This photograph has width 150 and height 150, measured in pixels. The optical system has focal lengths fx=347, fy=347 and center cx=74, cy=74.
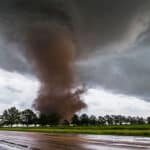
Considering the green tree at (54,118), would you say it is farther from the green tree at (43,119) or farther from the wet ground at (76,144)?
the wet ground at (76,144)

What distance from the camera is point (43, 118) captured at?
171875 mm

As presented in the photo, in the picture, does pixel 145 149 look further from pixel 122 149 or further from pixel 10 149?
pixel 10 149

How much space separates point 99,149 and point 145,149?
2672mm

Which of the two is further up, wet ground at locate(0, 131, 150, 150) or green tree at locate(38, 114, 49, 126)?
green tree at locate(38, 114, 49, 126)

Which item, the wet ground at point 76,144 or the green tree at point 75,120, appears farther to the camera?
the green tree at point 75,120

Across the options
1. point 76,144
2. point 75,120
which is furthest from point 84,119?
point 76,144

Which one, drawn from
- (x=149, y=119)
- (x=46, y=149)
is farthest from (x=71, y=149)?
(x=149, y=119)

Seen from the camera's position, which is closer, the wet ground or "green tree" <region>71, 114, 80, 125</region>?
the wet ground

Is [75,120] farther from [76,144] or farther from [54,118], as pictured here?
[76,144]

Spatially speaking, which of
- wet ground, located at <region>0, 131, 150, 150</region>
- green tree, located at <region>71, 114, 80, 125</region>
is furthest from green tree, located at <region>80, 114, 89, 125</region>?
wet ground, located at <region>0, 131, 150, 150</region>

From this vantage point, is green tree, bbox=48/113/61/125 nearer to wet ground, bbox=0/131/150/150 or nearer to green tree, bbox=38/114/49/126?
green tree, bbox=38/114/49/126

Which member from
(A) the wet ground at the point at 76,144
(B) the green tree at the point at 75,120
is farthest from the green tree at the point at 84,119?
(A) the wet ground at the point at 76,144

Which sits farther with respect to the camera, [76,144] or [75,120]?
[75,120]

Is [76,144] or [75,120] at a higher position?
[75,120]
